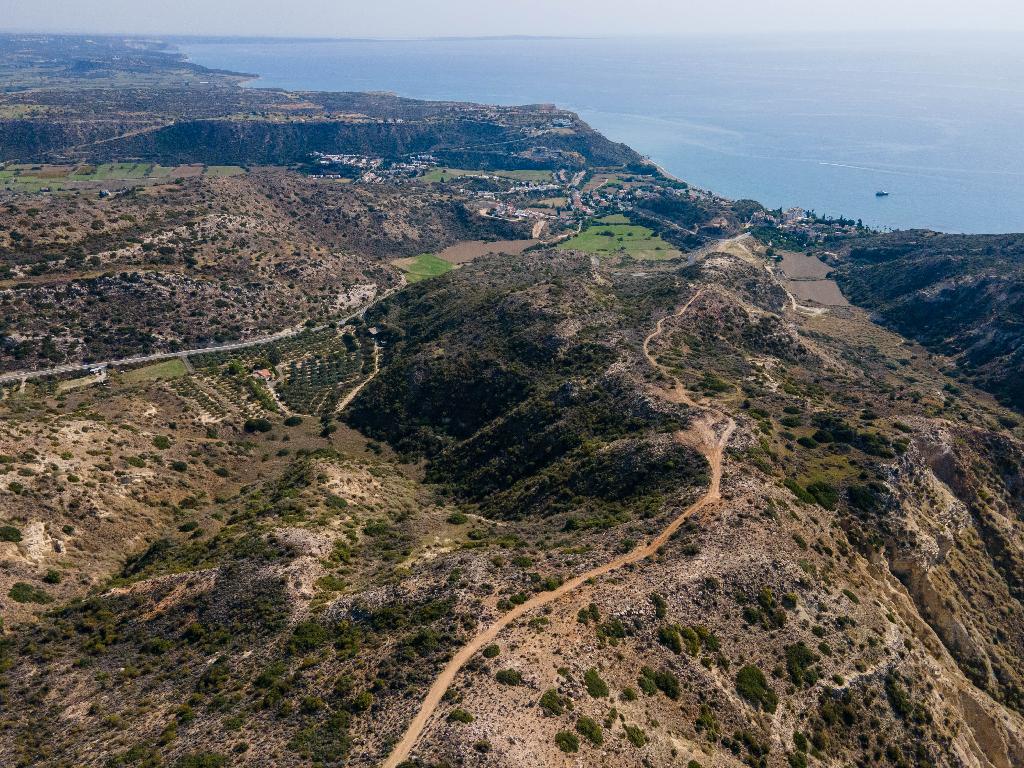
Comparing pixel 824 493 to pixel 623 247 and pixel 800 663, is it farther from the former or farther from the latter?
pixel 623 247

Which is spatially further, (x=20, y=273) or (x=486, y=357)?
(x=20, y=273)

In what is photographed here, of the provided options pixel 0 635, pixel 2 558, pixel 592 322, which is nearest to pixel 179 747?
pixel 0 635

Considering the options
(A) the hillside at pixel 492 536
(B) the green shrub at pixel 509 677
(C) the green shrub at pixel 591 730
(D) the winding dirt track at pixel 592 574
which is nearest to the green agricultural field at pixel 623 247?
(A) the hillside at pixel 492 536

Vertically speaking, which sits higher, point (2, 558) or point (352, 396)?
point (2, 558)

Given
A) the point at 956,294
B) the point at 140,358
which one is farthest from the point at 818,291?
the point at 140,358

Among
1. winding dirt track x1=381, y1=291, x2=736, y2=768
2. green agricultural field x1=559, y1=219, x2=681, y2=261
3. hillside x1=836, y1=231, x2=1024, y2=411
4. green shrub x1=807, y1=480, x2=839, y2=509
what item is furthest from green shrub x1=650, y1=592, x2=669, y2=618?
green agricultural field x1=559, y1=219, x2=681, y2=261

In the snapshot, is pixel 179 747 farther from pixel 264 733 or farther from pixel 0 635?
pixel 0 635

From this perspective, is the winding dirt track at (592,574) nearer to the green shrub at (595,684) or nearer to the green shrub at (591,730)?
the green shrub at (595,684)

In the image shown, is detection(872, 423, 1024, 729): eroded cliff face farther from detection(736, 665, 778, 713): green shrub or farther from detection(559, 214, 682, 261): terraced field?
detection(559, 214, 682, 261): terraced field
